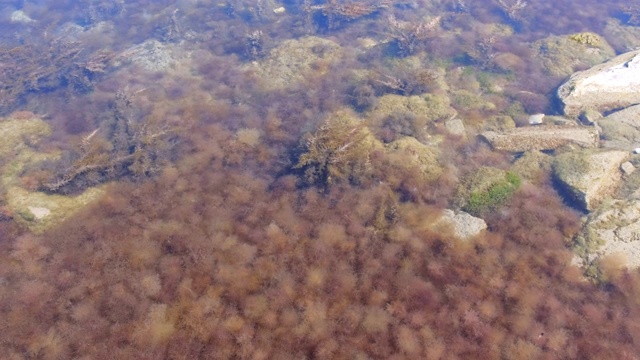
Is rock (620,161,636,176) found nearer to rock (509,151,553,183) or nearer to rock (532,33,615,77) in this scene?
rock (509,151,553,183)

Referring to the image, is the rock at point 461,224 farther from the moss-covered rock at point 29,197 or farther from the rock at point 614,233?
the moss-covered rock at point 29,197

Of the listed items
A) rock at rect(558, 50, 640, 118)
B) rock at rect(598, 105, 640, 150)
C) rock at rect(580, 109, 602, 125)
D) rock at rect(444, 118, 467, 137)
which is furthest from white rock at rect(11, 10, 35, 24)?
rock at rect(598, 105, 640, 150)

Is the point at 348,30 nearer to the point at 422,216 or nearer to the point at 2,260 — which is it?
the point at 422,216

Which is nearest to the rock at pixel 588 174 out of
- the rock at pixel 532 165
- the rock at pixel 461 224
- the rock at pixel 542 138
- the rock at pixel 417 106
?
the rock at pixel 532 165

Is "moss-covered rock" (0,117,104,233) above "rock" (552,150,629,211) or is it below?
below

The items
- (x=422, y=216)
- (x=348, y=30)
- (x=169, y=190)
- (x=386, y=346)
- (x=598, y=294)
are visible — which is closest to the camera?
(x=386, y=346)

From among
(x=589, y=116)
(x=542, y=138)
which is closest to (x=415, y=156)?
(x=542, y=138)

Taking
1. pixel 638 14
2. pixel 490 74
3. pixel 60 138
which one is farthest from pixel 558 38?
pixel 60 138
